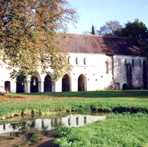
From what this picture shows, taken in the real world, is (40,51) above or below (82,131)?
above

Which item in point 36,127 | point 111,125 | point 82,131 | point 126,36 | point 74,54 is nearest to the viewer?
point 82,131

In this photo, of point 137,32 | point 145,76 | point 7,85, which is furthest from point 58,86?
point 137,32

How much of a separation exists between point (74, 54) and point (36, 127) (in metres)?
51.1

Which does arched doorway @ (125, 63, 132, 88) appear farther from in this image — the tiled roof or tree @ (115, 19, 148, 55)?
tree @ (115, 19, 148, 55)

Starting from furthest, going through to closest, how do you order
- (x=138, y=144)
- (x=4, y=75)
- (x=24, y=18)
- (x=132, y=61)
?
(x=132, y=61), (x=4, y=75), (x=24, y=18), (x=138, y=144)

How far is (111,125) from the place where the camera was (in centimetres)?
2403

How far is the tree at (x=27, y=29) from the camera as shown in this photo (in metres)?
40.9

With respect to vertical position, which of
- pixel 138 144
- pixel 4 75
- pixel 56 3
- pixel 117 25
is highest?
→ pixel 117 25

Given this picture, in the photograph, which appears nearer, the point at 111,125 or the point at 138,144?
the point at 138,144

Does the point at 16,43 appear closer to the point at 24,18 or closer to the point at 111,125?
the point at 24,18

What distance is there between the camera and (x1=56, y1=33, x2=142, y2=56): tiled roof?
7881 centimetres

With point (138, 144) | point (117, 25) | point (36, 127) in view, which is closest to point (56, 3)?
point (36, 127)

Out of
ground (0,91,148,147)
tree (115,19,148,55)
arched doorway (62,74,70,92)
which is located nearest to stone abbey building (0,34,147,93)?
arched doorway (62,74,70,92)

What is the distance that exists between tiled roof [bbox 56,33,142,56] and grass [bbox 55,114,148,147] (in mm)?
51200
